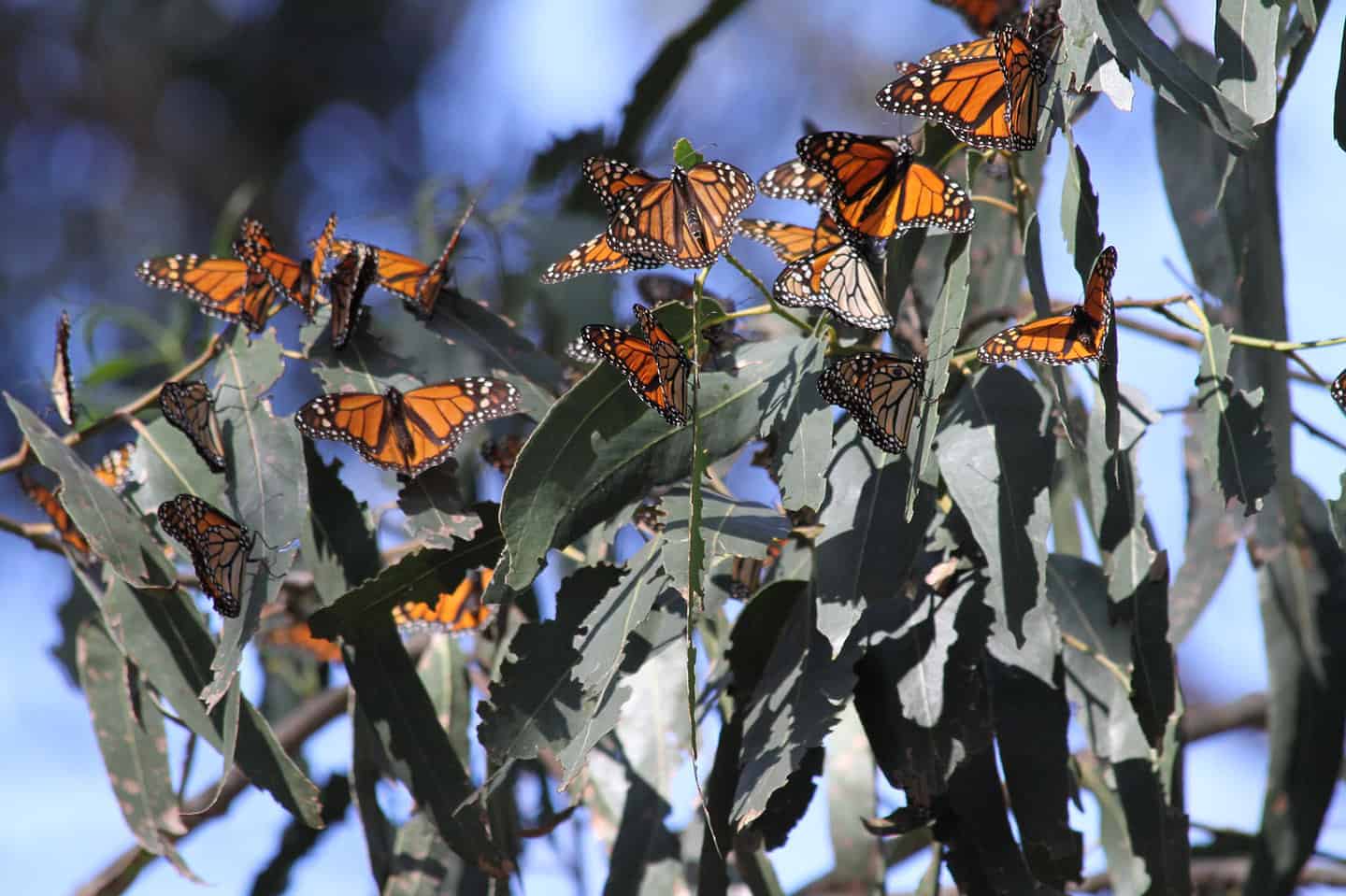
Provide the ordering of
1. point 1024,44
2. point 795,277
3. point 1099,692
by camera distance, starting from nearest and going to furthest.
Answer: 1. point 1024,44
2. point 795,277
3. point 1099,692

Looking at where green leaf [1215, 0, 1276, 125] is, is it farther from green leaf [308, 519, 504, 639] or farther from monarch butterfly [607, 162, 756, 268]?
green leaf [308, 519, 504, 639]

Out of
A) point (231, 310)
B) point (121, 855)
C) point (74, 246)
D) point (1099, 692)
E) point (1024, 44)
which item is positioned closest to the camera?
point (1024, 44)

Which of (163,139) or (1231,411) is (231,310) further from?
(163,139)

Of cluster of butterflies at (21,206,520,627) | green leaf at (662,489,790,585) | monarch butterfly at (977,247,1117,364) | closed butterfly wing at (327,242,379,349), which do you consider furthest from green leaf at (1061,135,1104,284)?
closed butterfly wing at (327,242,379,349)

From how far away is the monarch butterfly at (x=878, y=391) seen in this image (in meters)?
1.19

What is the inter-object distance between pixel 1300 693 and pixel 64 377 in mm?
1603

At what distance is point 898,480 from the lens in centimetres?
128

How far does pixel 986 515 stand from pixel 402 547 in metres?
0.97

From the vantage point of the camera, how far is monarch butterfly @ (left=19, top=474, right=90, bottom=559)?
1.66 meters

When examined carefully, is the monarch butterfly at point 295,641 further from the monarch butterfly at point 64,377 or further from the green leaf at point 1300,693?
the green leaf at point 1300,693


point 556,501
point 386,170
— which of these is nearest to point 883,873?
point 556,501

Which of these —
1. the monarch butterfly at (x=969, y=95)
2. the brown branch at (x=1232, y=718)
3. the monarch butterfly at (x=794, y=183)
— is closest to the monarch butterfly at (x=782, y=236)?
the monarch butterfly at (x=794, y=183)

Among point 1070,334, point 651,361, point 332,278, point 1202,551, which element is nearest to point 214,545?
point 332,278

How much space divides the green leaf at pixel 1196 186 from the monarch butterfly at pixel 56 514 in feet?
4.80
